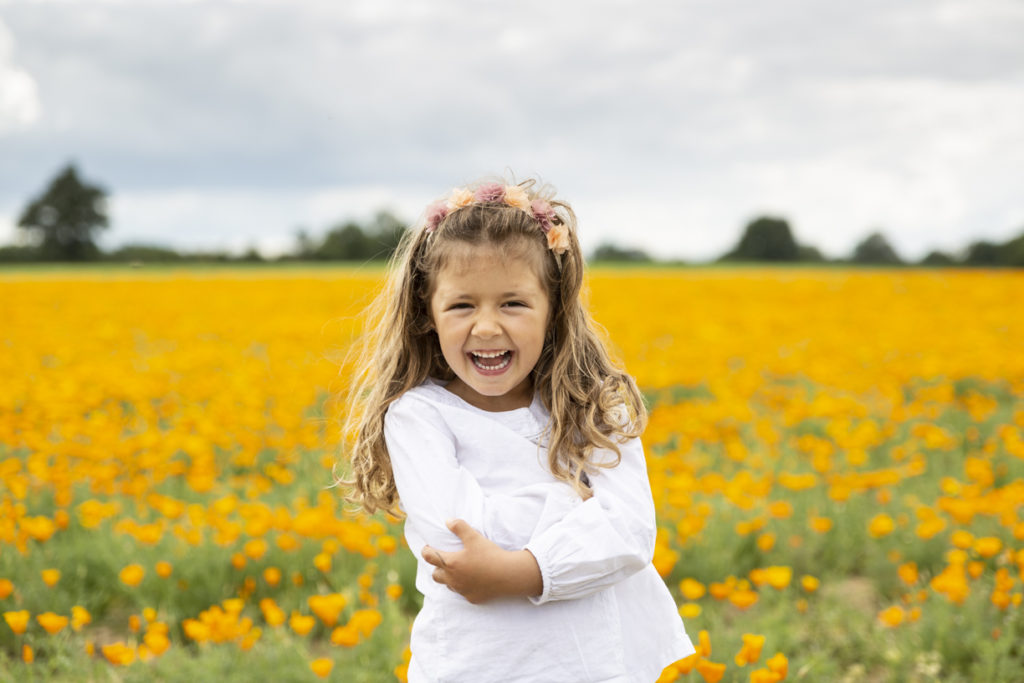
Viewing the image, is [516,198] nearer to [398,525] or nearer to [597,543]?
[597,543]

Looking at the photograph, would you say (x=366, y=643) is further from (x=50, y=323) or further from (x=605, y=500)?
(x=50, y=323)

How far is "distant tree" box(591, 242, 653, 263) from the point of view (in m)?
33.4

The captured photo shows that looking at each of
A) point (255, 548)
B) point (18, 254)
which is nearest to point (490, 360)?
point (255, 548)

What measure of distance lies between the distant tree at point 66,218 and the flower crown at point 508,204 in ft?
121

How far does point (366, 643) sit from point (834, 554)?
74.8 inches

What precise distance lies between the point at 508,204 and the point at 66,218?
138 ft

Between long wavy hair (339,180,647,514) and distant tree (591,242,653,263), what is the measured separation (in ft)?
103

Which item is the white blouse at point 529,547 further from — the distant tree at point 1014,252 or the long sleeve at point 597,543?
the distant tree at point 1014,252

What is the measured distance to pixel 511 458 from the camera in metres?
1.76

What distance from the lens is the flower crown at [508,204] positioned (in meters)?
1.79

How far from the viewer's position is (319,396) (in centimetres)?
623

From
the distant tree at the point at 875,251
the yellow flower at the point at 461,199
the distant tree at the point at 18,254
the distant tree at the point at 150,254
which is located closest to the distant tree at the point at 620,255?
the distant tree at the point at 875,251

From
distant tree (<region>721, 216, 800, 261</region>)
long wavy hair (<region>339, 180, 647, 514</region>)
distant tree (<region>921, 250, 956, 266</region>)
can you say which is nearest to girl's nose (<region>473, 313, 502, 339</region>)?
long wavy hair (<region>339, 180, 647, 514</region>)

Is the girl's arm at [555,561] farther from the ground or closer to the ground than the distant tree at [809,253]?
closer to the ground
